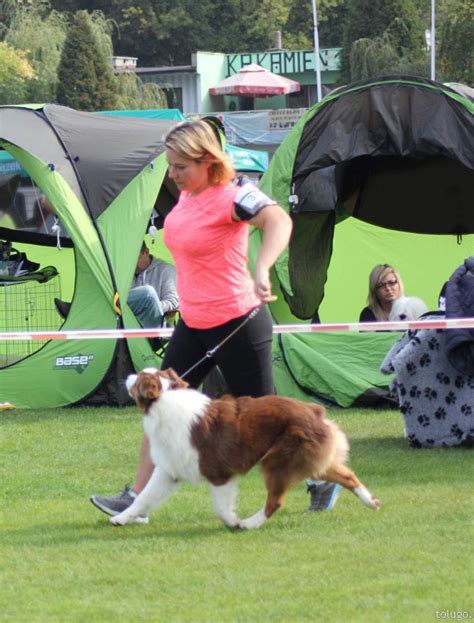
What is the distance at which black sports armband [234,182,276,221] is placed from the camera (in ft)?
15.1

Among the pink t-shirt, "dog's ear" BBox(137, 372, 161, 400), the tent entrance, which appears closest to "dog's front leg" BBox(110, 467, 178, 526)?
"dog's ear" BBox(137, 372, 161, 400)

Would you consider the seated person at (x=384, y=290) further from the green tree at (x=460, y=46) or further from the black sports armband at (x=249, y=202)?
the green tree at (x=460, y=46)

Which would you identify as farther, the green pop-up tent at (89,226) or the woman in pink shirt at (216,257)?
the green pop-up tent at (89,226)

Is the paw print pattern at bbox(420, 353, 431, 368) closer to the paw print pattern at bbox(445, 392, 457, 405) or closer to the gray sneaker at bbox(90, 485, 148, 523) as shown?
the paw print pattern at bbox(445, 392, 457, 405)

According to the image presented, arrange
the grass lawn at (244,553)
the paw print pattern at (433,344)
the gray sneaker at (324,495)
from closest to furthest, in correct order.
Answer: the grass lawn at (244,553)
the gray sneaker at (324,495)
the paw print pattern at (433,344)

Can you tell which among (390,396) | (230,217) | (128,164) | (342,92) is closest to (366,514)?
(230,217)

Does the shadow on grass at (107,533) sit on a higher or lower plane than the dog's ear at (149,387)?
lower

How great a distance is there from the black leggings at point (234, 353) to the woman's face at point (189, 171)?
56 cm


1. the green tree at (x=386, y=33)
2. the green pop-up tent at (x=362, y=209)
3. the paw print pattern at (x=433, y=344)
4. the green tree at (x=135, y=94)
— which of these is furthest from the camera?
the green tree at (x=386, y=33)

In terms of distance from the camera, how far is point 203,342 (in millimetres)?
4941

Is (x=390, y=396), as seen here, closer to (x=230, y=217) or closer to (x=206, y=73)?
(x=230, y=217)

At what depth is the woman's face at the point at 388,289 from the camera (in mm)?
8414

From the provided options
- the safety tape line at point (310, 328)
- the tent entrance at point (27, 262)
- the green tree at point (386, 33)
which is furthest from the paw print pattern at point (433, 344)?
the green tree at point (386, 33)

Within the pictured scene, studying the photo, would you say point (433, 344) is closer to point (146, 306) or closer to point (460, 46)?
point (146, 306)
